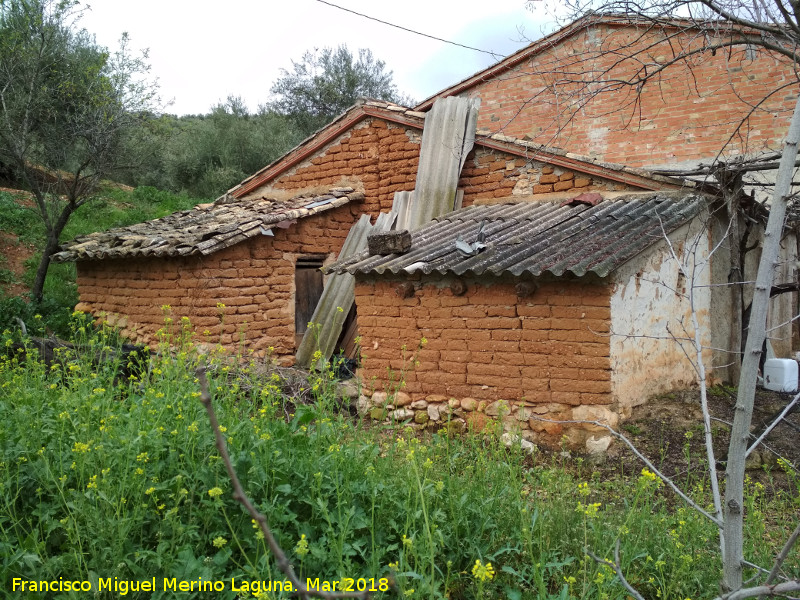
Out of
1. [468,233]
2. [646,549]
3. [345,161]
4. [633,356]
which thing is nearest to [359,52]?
[345,161]

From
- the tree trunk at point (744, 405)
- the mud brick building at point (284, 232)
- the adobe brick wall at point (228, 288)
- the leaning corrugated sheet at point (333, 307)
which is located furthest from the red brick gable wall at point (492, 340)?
the tree trunk at point (744, 405)

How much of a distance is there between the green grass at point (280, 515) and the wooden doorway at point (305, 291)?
5.84 metres

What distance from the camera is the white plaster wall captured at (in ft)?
19.6

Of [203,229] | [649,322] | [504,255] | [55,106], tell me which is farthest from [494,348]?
[55,106]

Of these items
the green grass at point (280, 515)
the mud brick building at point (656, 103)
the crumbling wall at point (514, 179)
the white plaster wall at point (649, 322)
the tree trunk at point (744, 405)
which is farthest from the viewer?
the mud brick building at point (656, 103)

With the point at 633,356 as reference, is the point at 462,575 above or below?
below

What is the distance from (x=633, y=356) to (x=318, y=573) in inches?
180

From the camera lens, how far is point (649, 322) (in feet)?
21.3

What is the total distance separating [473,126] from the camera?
8992 mm

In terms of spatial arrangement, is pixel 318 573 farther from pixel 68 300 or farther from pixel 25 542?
pixel 68 300

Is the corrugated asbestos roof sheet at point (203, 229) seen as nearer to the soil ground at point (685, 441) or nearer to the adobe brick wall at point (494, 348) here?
the adobe brick wall at point (494, 348)

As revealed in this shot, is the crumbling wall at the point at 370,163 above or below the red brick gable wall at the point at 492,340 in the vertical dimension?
above

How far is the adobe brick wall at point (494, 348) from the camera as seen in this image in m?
5.90

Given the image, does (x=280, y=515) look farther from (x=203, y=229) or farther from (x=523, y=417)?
(x=203, y=229)
